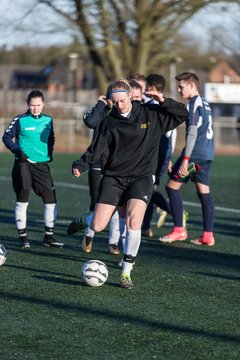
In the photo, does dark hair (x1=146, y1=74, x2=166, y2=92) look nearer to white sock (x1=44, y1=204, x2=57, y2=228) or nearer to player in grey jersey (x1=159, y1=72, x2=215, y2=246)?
player in grey jersey (x1=159, y1=72, x2=215, y2=246)

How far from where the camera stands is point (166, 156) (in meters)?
10.4

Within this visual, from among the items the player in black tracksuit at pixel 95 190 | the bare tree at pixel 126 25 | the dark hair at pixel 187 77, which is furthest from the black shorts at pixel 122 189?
the bare tree at pixel 126 25

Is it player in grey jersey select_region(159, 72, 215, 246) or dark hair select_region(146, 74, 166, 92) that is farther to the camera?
player in grey jersey select_region(159, 72, 215, 246)

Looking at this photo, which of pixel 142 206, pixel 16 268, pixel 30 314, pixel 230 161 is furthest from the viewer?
pixel 230 161

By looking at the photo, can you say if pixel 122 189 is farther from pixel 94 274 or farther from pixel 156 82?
pixel 156 82

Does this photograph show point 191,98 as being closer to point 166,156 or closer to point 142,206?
point 166,156

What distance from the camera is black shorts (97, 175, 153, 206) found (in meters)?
7.64

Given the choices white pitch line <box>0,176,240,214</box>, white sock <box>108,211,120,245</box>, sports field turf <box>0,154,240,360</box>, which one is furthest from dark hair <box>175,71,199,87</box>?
white pitch line <box>0,176,240,214</box>

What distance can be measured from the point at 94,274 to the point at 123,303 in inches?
26.6

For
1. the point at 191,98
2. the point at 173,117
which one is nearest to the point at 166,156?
the point at 191,98

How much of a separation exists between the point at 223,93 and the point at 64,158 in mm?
19137

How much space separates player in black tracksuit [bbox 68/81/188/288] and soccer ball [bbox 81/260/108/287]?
0.18 m

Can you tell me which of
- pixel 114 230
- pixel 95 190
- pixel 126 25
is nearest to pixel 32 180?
pixel 95 190

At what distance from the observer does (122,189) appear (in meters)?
7.73
